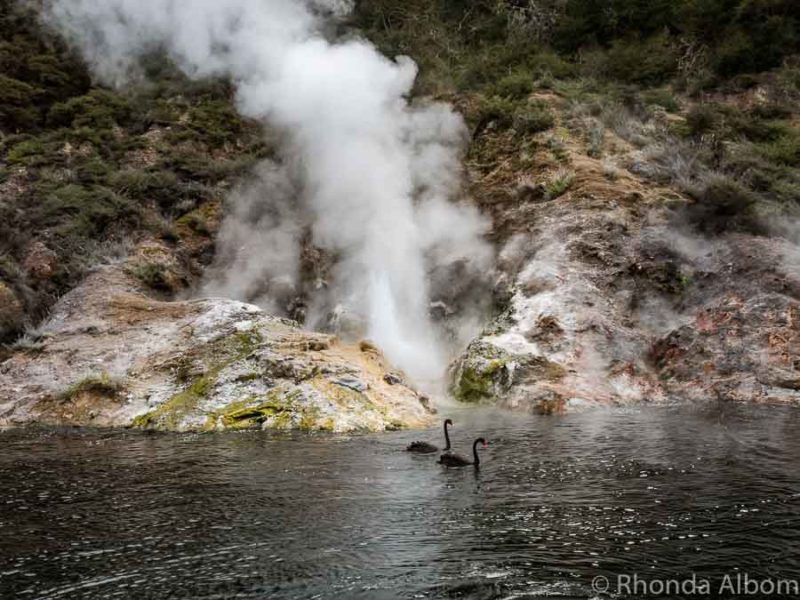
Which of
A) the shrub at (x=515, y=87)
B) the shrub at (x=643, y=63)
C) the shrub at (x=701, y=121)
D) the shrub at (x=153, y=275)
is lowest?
the shrub at (x=153, y=275)

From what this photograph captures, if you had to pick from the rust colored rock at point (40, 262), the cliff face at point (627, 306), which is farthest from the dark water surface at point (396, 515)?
the rust colored rock at point (40, 262)

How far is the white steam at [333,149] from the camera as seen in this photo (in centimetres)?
2480

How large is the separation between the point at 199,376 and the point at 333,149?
14.9 m

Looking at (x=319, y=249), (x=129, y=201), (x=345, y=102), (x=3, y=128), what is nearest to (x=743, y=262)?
(x=319, y=249)

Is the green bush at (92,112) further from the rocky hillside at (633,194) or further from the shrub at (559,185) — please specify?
the shrub at (559,185)

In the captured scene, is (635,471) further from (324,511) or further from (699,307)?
(699,307)

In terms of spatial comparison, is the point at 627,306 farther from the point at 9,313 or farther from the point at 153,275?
the point at 9,313

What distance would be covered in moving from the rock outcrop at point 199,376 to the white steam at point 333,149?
4698mm

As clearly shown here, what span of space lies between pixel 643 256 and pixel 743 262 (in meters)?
2.88

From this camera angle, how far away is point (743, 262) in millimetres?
20172

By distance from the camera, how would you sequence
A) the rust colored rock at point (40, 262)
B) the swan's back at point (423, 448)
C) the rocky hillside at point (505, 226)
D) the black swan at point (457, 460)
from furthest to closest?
the rust colored rock at point (40, 262) < the rocky hillside at point (505, 226) < the swan's back at point (423, 448) < the black swan at point (457, 460)

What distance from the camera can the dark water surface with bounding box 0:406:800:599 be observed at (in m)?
6.50

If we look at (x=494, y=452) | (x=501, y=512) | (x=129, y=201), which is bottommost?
(x=501, y=512)

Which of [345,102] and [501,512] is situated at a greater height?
[345,102]
